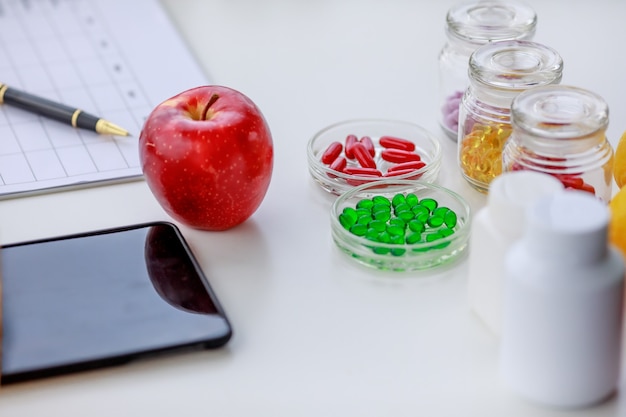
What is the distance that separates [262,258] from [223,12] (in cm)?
57

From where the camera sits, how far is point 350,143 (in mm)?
997

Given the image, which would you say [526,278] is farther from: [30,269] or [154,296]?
[30,269]

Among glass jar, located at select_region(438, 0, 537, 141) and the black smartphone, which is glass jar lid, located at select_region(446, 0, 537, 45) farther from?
the black smartphone

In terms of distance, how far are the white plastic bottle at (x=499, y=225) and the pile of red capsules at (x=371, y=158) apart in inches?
8.2

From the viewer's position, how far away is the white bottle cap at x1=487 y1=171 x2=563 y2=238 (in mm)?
687

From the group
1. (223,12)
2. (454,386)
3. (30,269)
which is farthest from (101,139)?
(454,386)

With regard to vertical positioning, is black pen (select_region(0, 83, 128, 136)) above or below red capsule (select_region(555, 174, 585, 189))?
below

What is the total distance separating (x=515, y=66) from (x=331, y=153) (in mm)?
197

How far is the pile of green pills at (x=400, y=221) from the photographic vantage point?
2.74 ft

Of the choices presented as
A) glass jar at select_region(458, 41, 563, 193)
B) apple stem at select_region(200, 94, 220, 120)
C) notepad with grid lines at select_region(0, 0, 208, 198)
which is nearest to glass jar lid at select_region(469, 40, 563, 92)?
glass jar at select_region(458, 41, 563, 193)

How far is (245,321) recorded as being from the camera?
782 mm

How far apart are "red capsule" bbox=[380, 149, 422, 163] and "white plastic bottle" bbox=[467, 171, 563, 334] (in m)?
0.25

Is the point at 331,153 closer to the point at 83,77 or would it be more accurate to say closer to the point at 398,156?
the point at 398,156

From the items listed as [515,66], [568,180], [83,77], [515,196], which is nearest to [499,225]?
[515,196]
